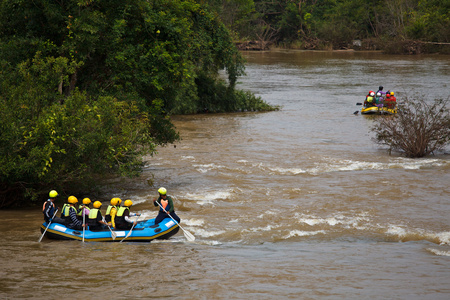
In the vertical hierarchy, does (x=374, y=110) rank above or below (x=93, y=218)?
above

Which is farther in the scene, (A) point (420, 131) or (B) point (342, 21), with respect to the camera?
(B) point (342, 21)

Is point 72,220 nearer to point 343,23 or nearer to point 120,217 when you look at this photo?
point 120,217

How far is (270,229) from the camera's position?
13781mm

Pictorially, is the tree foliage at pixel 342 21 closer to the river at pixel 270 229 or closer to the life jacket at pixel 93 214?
the river at pixel 270 229

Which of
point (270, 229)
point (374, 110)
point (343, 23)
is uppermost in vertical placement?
point (343, 23)

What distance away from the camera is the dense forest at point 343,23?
223 feet

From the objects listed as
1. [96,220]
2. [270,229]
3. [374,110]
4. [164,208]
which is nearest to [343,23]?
[374,110]

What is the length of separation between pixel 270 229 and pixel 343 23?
7260 cm

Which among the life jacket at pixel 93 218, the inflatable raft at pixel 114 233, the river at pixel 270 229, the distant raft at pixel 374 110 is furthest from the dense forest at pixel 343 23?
the life jacket at pixel 93 218

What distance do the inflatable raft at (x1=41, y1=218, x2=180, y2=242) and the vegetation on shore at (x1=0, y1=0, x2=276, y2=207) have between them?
1473 millimetres

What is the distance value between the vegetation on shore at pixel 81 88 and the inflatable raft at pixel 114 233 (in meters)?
1.47

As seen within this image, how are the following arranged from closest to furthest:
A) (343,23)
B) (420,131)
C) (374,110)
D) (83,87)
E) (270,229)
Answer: (270,229)
(83,87)
(420,131)
(374,110)
(343,23)

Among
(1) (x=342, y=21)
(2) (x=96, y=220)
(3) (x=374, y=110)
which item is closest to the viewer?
(2) (x=96, y=220)

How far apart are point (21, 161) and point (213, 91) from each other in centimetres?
2071
